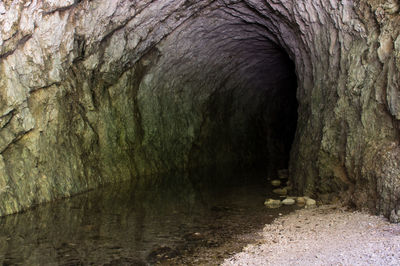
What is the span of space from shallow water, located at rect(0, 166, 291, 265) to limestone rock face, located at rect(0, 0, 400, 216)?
3.50ft

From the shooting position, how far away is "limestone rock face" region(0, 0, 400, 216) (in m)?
5.89

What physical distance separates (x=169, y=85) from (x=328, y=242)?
9.36m

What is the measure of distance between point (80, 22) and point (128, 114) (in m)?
4.32

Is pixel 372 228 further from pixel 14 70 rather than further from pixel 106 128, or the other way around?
pixel 106 128

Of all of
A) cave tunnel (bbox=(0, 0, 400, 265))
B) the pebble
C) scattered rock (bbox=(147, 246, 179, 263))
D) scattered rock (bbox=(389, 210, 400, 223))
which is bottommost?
scattered rock (bbox=(147, 246, 179, 263))

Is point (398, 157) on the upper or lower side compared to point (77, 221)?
upper

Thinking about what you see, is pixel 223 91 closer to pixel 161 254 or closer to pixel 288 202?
pixel 288 202

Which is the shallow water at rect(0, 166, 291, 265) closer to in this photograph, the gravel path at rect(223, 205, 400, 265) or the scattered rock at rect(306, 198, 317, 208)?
Answer: the gravel path at rect(223, 205, 400, 265)

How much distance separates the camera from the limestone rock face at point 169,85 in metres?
5.89

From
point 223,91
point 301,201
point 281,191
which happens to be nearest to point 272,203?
point 301,201

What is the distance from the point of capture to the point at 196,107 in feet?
49.5

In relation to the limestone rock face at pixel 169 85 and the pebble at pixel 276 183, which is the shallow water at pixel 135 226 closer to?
the pebble at pixel 276 183

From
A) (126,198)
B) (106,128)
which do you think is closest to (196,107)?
(106,128)

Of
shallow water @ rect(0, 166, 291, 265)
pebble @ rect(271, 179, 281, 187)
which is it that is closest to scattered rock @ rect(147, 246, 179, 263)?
shallow water @ rect(0, 166, 291, 265)
